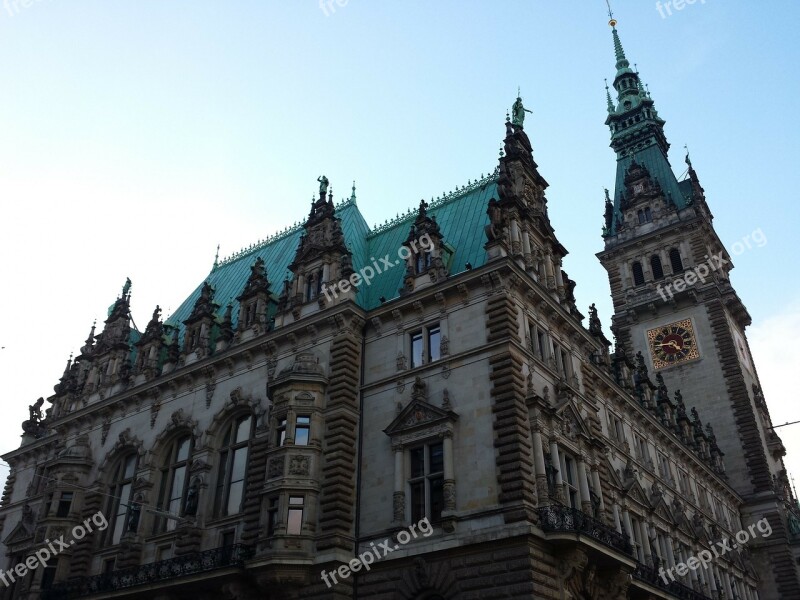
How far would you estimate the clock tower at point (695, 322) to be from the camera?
193 ft

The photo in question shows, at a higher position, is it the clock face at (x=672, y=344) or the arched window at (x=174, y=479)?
the clock face at (x=672, y=344)

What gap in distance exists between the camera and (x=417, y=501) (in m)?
29.7

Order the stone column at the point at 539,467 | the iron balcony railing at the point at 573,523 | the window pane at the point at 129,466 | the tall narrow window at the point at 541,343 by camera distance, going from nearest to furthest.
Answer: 1. the iron balcony railing at the point at 573,523
2. the stone column at the point at 539,467
3. the tall narrow window at the point at 541,343
4. the window pane at the point at 129,466

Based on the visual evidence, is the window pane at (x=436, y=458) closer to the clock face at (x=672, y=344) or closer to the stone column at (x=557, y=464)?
the stone column at (x=557, y=464)

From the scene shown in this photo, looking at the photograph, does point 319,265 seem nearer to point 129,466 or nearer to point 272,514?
point 272,514

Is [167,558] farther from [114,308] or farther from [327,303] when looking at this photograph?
[114,308]

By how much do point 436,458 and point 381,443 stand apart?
2904mm

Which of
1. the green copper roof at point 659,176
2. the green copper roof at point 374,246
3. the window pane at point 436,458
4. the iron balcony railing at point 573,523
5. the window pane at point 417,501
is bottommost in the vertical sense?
the iron balcony railing at point 573,523

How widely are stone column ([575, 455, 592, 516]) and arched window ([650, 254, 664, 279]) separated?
1669 inches

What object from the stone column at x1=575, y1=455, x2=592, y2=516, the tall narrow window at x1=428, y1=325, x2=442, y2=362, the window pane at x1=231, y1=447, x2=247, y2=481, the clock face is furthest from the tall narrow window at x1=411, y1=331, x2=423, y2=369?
the clock face

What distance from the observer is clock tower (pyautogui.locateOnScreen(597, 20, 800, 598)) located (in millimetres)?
58906

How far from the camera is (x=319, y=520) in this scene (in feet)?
99.7

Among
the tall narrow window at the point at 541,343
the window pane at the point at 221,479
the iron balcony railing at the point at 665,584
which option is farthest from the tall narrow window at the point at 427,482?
the window pane at the point at 221,479

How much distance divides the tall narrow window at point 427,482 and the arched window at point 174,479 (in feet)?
43.9
